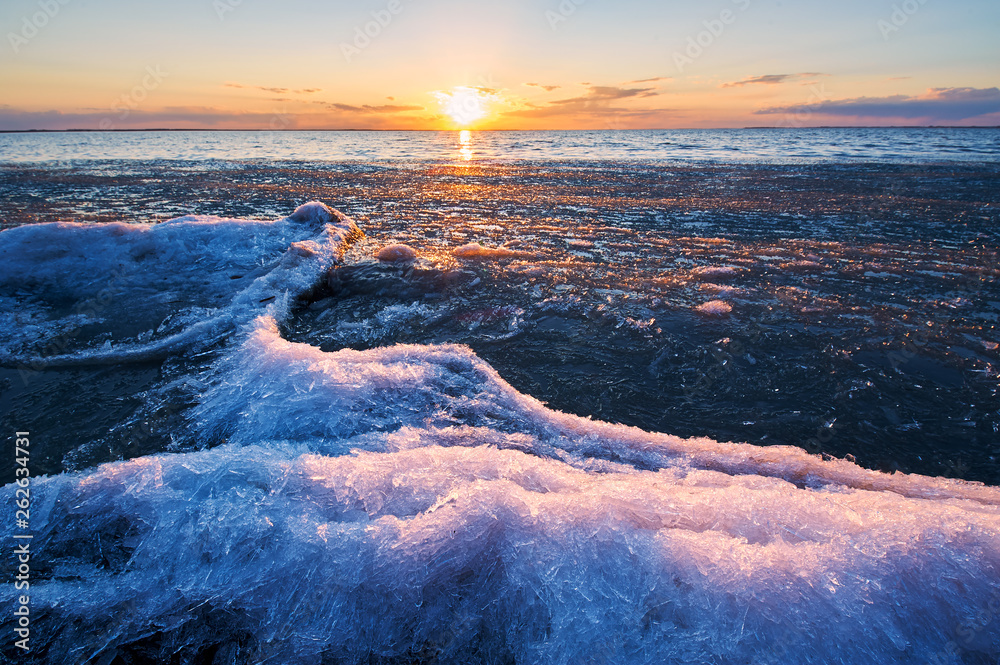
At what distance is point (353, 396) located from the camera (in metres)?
3.30

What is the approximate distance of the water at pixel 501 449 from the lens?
169 cm

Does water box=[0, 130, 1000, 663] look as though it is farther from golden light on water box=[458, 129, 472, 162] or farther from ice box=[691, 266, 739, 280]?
golden light on water box=[458, 129, 472, 162]

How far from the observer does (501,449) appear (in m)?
2.86

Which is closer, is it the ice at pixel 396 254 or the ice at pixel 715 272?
the ice at pixel 715 272

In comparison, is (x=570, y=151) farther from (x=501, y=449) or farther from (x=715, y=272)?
(x=501, y=449)

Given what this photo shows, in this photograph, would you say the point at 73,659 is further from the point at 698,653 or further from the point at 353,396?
the point at 698,653

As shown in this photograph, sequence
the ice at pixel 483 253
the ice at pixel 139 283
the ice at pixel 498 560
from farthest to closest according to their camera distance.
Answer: the ice at pixel 483 253 → the ice at pixel 139 283 → the ice at pixel 498 560

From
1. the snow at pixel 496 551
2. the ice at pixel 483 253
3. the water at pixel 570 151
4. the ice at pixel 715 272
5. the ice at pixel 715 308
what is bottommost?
the snow at pixel 496 551

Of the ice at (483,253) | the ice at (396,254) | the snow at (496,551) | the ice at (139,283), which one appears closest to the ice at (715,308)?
the snow at (496,551)

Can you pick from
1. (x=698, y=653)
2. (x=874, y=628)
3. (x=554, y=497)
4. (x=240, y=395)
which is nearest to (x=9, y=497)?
(x=240, y=395)

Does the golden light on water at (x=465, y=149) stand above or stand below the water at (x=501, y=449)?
above

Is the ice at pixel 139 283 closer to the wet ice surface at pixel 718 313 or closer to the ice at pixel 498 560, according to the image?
the wet ice surface at pixel 718 313

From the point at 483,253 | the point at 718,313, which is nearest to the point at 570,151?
the point at 483,253

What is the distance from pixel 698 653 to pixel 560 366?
2.57 metres
